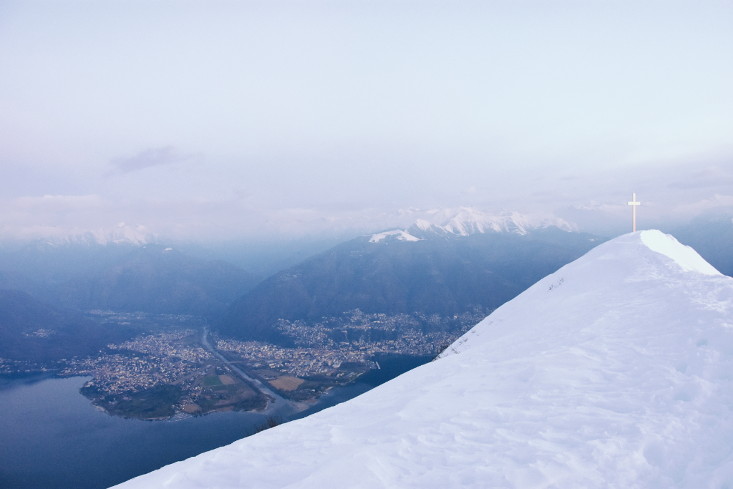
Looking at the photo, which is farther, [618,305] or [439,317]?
[439,317]

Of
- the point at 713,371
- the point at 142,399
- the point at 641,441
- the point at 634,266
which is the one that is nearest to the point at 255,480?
the point at 641,441

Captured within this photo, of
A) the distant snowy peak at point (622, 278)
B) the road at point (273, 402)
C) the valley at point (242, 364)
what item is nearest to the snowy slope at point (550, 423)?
the distant snowy peak at point (622, 278)

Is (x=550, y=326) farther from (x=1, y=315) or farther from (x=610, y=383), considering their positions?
(x=1, y=315)

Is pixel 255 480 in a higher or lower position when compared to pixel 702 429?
lower

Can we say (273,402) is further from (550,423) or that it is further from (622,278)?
(550,423)

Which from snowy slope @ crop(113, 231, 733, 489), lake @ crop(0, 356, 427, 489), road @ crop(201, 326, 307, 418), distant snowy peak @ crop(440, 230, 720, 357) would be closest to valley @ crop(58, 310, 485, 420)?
road @ crop(201, 326, 307, 418)

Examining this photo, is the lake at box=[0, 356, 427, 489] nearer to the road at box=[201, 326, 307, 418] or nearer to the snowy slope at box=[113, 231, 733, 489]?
the road at box=[201, 326, 307, 418]

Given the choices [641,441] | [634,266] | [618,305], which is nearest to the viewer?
[641,441]
